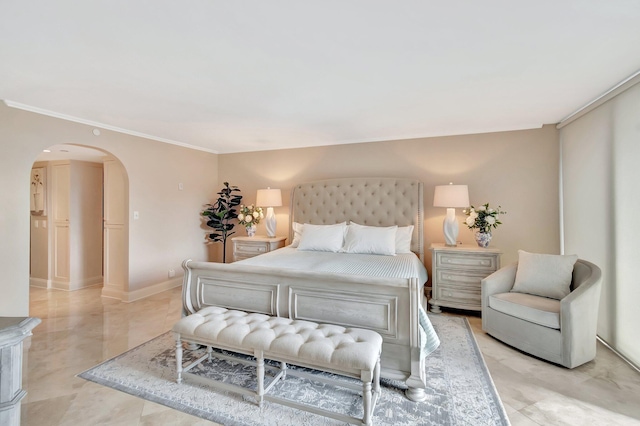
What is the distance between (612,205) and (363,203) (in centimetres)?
258

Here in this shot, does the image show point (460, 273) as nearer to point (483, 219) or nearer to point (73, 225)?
point (483, 219)

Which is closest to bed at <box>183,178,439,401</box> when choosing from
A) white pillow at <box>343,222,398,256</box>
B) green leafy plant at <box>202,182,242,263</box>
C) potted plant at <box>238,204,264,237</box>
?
white pillow at <box>343,222,398,256</box>

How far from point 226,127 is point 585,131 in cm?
404

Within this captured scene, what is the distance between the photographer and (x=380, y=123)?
11.6 feet

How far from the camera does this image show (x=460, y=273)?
3.46m

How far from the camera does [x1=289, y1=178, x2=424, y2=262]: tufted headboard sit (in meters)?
4.00

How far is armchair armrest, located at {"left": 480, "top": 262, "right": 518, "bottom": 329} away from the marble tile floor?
39 centimetres

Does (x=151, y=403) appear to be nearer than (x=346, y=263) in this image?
Yes

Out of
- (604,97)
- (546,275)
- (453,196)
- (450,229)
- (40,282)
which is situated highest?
(604,97)

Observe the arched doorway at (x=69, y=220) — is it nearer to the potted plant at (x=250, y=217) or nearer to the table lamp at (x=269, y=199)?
the potted plant at (x=250, y=217)

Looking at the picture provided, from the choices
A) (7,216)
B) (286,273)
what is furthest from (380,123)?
(7,216)

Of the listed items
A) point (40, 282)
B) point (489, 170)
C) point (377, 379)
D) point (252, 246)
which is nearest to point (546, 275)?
point (489, 170)

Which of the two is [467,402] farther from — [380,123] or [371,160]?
[371,160]

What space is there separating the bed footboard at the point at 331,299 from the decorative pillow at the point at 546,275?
1.42 metres
